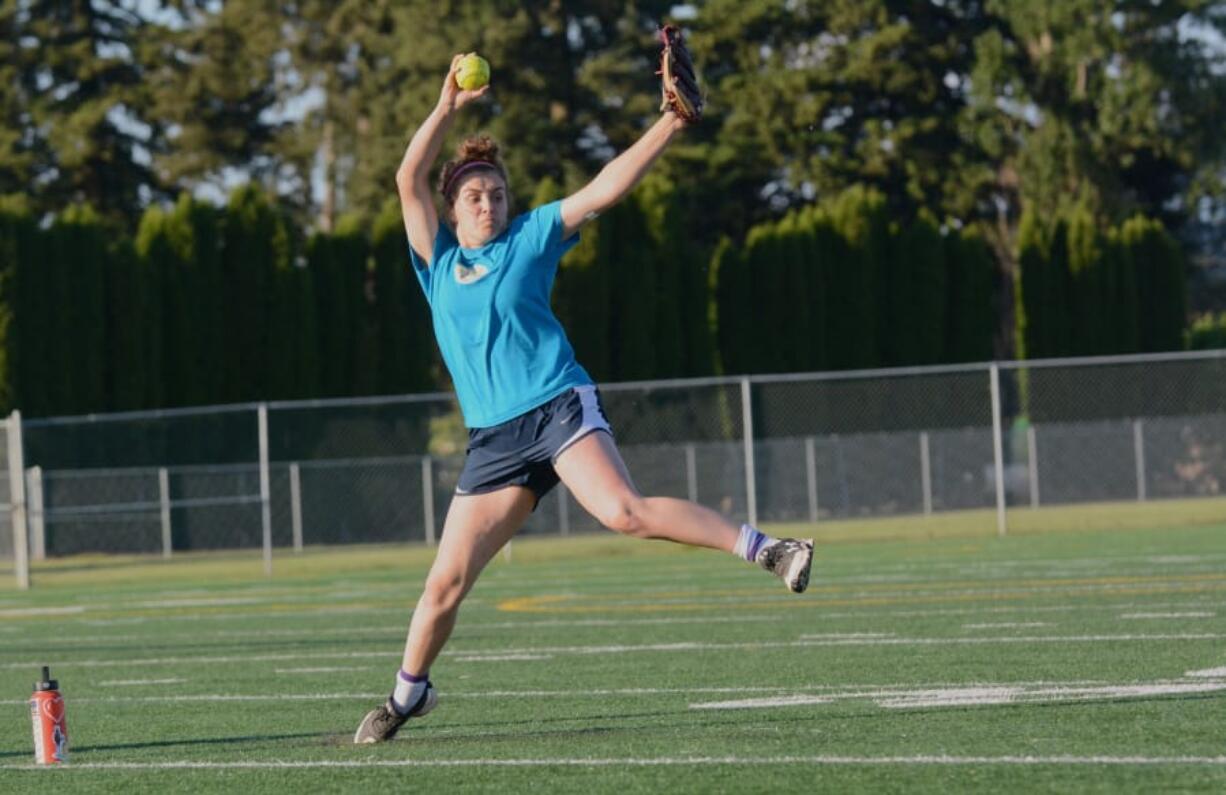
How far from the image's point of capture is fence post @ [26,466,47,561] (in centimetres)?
2534

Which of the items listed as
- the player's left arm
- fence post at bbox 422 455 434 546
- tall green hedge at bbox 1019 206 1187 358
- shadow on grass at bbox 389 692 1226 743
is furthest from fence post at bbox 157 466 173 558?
the player's left arm

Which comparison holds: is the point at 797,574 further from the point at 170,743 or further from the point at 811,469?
the point at 811,469

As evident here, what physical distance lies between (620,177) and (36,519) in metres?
23.0

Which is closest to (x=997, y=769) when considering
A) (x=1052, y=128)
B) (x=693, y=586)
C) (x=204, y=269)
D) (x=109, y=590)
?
(x=693, y=586)

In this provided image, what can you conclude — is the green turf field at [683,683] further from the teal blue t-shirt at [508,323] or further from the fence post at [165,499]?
the fence post at [165,499]

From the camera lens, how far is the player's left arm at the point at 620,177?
7.45 m

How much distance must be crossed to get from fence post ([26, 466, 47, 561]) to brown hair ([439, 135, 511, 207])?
17.5m

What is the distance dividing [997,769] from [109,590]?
1808 cm

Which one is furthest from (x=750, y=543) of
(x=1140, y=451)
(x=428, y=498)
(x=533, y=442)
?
(x=1140, y=451)

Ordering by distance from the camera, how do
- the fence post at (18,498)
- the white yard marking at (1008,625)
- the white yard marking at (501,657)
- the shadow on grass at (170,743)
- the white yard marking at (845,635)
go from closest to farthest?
1. the shadow on grass at (170,743)
2. the white yard marking at (501,657)
3. the white yard marking at (845,635)
4. the white yard marking at (1008,625)
5. the fence post at (18,498)

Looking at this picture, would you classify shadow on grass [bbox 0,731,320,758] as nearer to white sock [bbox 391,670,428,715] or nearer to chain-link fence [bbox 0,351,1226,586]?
white sock [bbox 391,670,428,715]

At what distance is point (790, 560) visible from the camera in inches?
291

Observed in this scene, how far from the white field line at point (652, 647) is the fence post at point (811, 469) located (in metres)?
17.5

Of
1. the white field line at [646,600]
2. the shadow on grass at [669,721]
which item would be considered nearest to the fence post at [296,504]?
the white field line at [646,600]
